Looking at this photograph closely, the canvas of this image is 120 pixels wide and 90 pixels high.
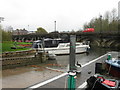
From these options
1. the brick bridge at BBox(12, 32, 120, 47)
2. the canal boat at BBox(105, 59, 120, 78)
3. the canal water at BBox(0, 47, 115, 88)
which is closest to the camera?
the canal water at BBox(0, 47, 115, 88)

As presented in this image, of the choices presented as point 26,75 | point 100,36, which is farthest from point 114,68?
point 100,36

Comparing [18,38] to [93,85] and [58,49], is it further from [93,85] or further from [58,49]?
[93,85]

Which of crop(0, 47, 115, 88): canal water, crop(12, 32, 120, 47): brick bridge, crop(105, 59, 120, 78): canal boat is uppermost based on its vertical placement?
crop(12, 32, 120, 47): brick bridge

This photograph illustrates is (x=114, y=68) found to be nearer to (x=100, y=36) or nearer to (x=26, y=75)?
(x=26, y=75)

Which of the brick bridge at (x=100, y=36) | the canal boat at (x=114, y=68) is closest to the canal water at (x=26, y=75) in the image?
the canal boat at (x=114, y=68)

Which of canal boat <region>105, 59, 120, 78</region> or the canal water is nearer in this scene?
the canal water

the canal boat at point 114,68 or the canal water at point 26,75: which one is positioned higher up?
the canal boat at point 114,68

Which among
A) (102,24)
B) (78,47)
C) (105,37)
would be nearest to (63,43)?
(78,47)

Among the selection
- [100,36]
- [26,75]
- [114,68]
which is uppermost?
[100,36]

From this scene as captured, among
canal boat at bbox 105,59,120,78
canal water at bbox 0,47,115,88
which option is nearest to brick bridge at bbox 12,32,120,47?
canal water at bbox 0,47,115,88

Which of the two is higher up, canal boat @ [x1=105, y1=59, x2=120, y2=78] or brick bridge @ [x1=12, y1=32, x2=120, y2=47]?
brick bridge @ [x1=12, y1=32, x2=120, y2=47]

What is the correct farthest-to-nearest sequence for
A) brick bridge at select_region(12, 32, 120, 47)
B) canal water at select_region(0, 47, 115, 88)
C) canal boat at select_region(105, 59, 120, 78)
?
brick bridge at select_region(12, 32, 120, 47) < canal boat at select_region(105, 59, 120, 78) < canal water at select_region(0, 47, 115, 88)

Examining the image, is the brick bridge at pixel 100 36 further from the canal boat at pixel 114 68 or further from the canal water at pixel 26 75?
the canal boat at pixel 114 68

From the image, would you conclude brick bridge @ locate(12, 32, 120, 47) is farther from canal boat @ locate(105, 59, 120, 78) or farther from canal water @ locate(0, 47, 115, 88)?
canal boat @ locate(105, 59, 120, 78)
